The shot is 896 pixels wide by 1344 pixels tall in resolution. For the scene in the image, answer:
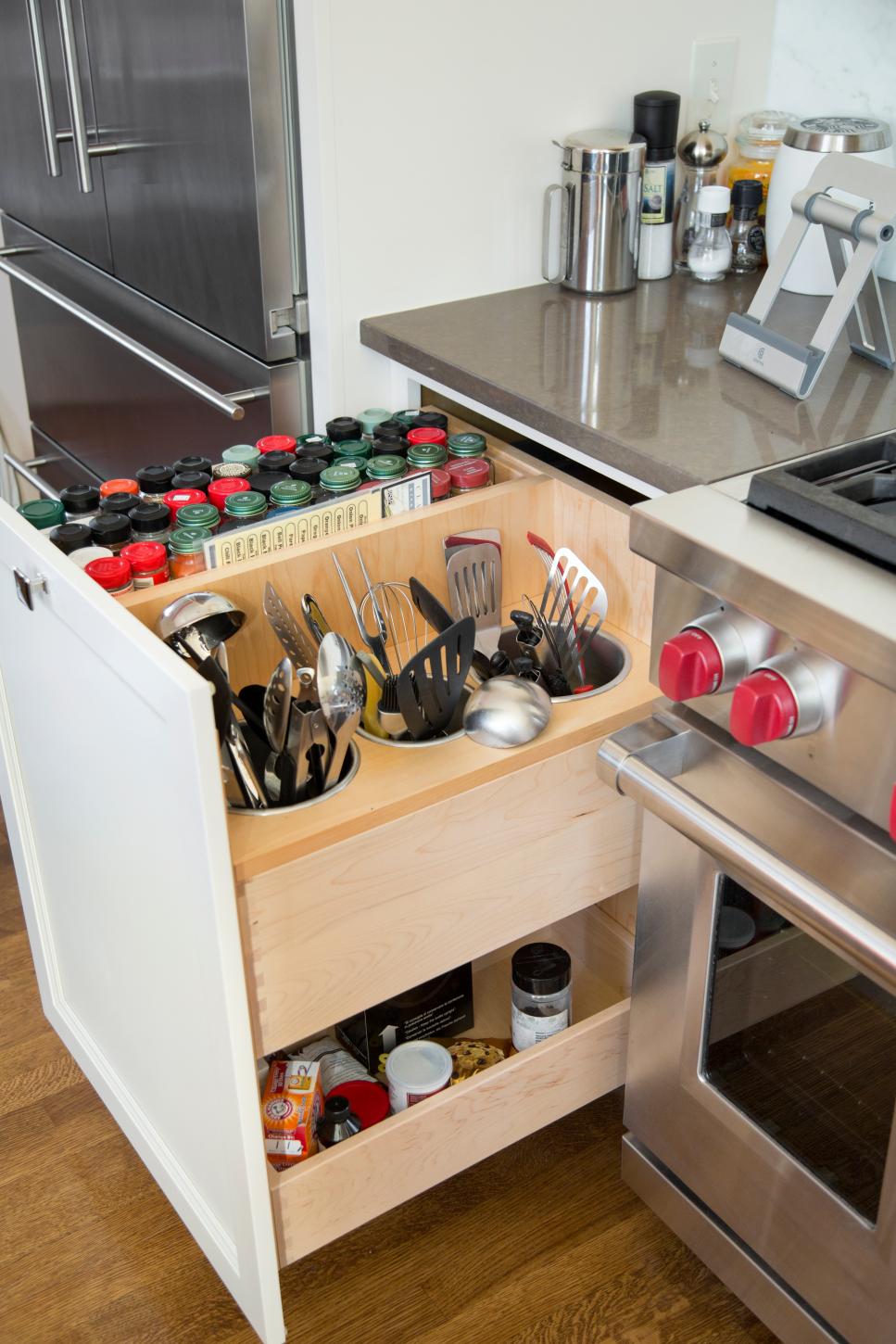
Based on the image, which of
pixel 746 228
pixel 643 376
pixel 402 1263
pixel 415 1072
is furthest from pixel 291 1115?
pixel 746 228

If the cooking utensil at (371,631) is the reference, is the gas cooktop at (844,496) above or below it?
above

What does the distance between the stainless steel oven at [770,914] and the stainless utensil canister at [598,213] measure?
0.62 meters

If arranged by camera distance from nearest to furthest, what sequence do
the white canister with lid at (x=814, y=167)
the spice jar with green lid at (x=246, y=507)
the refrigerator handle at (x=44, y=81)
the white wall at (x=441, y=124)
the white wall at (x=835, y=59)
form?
the spice jar with green lid at (x=246, y=507) < the white wall at (x=441, y=124) < the white canister with lid at (x=814, y=167) < the white wall at (x=835, y=59) < the refrigerator handle at (x=44, y=81)

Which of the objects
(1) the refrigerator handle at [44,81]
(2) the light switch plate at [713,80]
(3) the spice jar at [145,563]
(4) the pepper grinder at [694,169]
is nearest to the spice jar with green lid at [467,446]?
(3) the spice jar at [145,563]

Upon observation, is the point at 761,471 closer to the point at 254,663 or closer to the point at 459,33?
the point at 254,663

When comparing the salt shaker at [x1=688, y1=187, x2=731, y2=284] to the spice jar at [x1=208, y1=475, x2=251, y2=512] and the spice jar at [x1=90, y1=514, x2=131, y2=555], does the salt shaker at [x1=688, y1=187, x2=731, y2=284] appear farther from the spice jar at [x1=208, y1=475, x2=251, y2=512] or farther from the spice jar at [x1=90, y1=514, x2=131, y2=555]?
the spice jar at [x1=90, y1=514, x2=131, y2=555]

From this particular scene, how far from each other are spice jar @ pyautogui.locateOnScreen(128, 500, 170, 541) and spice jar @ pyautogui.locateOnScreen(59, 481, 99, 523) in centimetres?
6

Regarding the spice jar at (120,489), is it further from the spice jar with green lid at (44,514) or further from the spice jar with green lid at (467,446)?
the spice jar with green lid at (467,446)

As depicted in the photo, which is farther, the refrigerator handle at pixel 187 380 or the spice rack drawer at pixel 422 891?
the refrigerator handle at pixel 187 380

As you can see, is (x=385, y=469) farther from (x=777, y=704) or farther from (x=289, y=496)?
(x=777, y=704)

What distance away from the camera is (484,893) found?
47.6 inches

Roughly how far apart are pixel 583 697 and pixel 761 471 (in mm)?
292

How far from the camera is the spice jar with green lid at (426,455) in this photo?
138 centimetres

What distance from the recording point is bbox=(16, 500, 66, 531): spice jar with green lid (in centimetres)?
128
